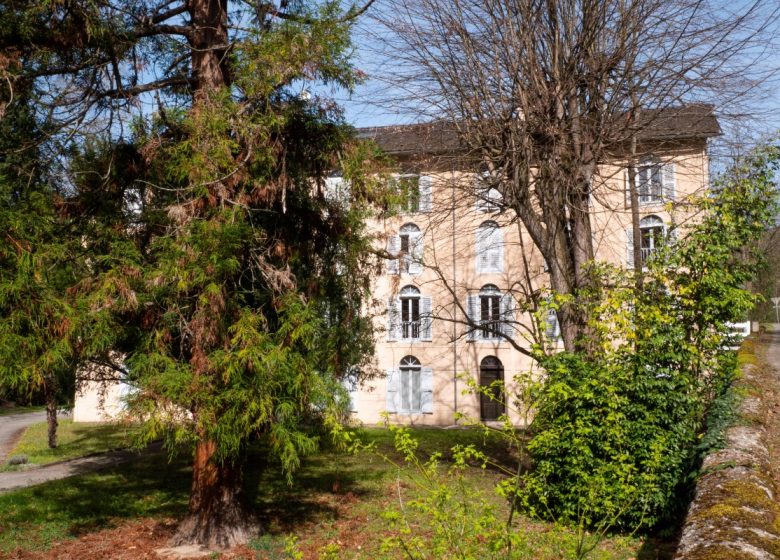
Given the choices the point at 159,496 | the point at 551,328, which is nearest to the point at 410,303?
the point at 159,496

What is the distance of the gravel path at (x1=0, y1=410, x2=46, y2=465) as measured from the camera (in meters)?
23.0

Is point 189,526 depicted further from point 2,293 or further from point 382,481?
point 382,481

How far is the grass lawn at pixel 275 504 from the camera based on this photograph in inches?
382

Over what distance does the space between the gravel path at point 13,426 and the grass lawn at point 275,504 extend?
275 inches

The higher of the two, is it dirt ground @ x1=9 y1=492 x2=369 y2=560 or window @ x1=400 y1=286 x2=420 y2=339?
window @ x1=400 y1=286 x2=420 y2=339

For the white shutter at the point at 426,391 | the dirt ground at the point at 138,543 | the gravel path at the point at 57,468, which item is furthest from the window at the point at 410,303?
the dirt ground at the point at 138,543

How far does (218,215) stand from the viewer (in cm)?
820

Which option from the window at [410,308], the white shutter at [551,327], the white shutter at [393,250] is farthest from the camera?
the window at [410,308]

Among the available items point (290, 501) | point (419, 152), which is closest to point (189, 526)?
point (290, 501)

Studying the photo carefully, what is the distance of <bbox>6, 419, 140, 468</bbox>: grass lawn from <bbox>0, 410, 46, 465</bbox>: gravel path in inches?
11.8

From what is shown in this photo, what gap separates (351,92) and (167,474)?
1090 centimetres

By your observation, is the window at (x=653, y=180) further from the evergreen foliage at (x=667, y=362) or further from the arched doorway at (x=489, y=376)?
the arched doorway at (x=489, y=376)

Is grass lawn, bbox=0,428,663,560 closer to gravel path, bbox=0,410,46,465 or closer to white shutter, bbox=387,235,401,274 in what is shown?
white shutter, bbox=387,235,401,274

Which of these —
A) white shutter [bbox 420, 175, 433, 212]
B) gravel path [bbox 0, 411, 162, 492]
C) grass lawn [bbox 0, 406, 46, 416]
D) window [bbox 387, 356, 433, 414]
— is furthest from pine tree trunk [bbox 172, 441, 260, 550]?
grass lawn [bbox 0, 406, 46, 416]
